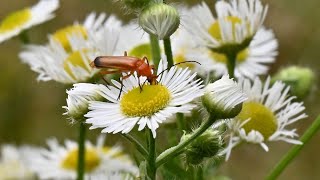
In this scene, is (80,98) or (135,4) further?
(135,4)

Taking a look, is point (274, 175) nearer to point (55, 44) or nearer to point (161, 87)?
point (161, 87)

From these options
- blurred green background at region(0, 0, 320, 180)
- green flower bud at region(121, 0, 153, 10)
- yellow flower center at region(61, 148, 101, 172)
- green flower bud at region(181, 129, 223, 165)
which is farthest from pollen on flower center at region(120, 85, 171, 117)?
blurred green background at region(0, 0, 320, 180)

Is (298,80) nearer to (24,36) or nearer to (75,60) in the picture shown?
(75,60)

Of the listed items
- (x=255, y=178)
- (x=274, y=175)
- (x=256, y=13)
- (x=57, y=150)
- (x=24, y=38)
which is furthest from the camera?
(x=255, y=178)

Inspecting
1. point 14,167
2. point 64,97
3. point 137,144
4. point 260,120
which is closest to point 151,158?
point 137,144

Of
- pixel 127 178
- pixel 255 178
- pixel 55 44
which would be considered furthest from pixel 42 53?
pixel 255 178
